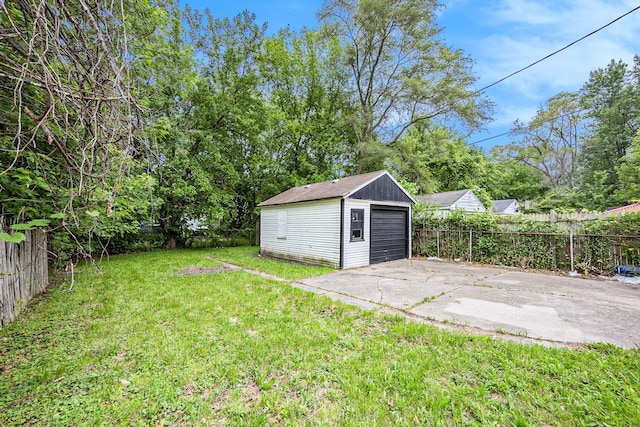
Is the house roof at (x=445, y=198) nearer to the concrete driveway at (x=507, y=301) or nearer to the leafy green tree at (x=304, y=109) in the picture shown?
the leafy green tree at (x=304, y=109)

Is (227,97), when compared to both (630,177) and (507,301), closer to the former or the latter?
(507,301)

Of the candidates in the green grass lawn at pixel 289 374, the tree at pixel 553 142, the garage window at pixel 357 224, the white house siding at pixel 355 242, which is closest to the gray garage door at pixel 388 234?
the white house siding at pixel 355 242

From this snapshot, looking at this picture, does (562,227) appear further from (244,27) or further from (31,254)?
(244,27)

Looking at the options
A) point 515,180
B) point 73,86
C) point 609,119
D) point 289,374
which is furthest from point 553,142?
point 73,86

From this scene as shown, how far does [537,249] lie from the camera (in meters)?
8.01

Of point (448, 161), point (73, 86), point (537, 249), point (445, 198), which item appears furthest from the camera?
point (448, 161)

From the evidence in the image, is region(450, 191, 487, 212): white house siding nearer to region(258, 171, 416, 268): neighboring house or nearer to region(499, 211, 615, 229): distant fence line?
region(499, 211, 615, 229): distant fence line

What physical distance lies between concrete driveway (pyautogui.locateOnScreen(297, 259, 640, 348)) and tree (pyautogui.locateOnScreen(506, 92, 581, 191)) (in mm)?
24963

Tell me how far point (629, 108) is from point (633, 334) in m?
32.0

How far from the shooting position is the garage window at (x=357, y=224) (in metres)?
8.59

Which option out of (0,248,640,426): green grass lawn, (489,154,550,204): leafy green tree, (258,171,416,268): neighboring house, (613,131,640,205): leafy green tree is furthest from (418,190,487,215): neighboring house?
(0,248,640,426): green grass lawn

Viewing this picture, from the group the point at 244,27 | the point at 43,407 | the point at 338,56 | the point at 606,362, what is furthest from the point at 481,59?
the point at 43,407

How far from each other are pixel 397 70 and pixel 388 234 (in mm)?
11093

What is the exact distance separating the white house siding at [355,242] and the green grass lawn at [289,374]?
4325 mm
